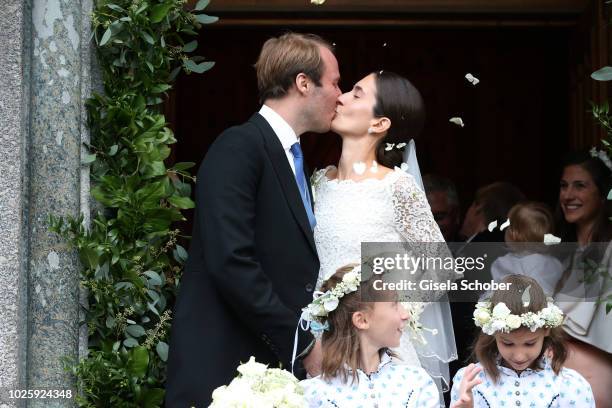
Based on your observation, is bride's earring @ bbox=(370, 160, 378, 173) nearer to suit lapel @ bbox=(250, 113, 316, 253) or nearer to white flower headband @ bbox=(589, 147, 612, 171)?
suit lapel @ bbox=(250, 113, 316, 253)

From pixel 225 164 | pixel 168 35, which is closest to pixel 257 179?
pixel 225 164

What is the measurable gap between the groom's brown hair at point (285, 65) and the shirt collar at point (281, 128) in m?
0.08

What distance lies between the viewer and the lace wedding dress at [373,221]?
4.80m

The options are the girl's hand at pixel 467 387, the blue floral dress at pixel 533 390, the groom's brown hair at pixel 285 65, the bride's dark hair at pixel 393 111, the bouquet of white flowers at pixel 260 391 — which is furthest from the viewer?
the bride's dark hair at pixel 393 111

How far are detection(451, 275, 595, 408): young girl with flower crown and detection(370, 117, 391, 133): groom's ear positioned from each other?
84 centimetres

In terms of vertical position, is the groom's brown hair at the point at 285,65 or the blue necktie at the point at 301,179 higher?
the groom's brown hair at the point at 285,65

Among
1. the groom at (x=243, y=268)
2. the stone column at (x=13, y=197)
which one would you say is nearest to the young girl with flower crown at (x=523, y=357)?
the groom at (x=243, y=268)

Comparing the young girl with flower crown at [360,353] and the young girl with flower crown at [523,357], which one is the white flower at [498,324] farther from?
the young girl with flower crown at [360,353]

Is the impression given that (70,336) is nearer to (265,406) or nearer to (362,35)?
(265,406)

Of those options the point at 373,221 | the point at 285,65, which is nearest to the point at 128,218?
the point at 285,65

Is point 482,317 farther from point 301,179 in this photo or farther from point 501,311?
point 301,179

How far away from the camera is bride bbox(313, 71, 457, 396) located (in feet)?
15.8

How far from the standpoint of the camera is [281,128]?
4.71m

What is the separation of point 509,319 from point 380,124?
101 centimetres
